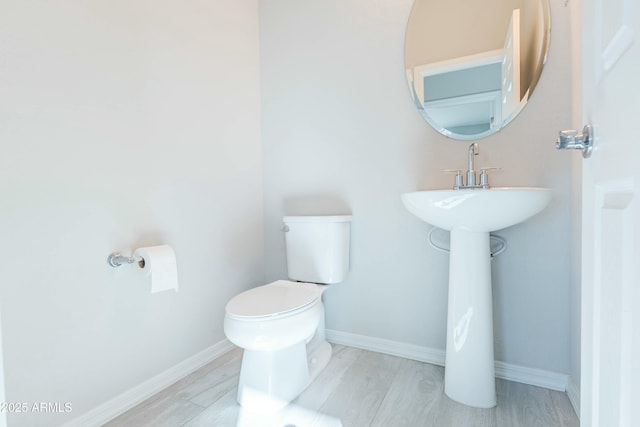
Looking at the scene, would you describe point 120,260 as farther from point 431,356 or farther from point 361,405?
point 431,356

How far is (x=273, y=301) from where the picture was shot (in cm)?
135

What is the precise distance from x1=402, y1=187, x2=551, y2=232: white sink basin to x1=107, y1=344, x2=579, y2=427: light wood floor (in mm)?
747

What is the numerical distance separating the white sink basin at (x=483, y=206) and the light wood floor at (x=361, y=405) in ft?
2.45

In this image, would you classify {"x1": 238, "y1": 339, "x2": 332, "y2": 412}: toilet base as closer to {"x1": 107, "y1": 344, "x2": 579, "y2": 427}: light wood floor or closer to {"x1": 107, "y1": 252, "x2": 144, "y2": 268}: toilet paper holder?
{"x1": 107, "y1": 344, "x2": 579, "y2": 427}: light wood floor

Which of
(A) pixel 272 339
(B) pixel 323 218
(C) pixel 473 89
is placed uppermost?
(C) pixel 473 89

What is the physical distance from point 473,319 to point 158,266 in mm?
1301

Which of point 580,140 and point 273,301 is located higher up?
point 580,140

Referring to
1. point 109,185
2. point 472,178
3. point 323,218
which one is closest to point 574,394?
point 472,178

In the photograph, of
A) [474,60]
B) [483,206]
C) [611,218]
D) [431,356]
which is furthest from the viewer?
[431,356]

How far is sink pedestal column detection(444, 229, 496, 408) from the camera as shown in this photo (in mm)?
1277

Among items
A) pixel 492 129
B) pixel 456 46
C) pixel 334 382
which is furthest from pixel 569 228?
pixel 334 382

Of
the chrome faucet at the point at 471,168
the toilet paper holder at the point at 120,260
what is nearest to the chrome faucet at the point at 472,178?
the chrome faucet at the point at 471,168

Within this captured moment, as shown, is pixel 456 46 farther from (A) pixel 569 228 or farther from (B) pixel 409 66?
(A) pixel 569 228

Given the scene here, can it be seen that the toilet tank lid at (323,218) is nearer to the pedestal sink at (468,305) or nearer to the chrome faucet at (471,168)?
the pedestal sink at (468,305)
